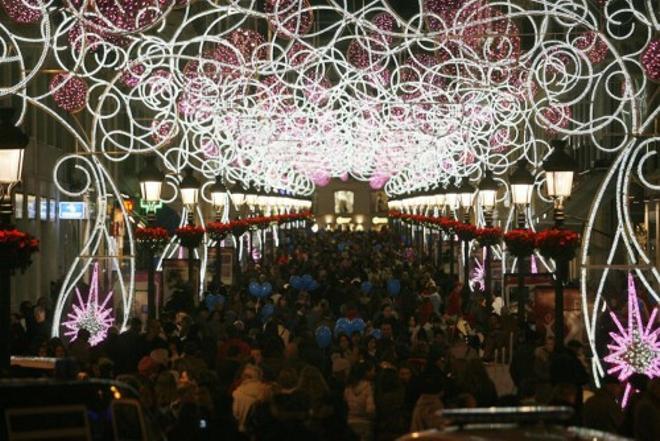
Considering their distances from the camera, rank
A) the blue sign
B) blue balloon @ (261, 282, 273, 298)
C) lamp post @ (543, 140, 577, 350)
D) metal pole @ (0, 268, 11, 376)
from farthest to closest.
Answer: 1. the blue sign
2. blue balloon @ (261, 282, 273, 298)
3. lamp post @ (543, 140, 577, 350)
4. metal pole @ (0, 268, 11, 376)

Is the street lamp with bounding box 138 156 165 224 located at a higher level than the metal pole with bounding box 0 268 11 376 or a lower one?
higher

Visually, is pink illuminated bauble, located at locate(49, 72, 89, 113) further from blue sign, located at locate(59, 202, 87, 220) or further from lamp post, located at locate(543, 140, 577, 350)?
blue sign, located at locate(59, 202, 87, 220)

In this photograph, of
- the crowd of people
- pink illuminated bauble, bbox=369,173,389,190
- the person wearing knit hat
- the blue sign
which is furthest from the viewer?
pink illuminated bauble, bbox=369,173,389,190

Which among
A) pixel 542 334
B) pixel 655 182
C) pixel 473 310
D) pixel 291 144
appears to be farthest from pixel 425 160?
pixel 542 334

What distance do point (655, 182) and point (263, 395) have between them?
28368mm

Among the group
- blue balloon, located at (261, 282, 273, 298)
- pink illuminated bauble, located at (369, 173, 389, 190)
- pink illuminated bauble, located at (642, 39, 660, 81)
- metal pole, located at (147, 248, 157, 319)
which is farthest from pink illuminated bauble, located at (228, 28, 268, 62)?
pink illuminated bauble, located at (369, 173, 389, 190)

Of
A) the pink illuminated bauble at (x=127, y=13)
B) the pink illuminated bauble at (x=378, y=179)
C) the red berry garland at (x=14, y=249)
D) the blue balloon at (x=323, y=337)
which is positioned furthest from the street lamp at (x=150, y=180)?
the pink illuminated bauble at (x=378, y=179)

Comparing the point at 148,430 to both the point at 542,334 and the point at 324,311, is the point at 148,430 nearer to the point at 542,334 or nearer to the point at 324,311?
the point at 542,334

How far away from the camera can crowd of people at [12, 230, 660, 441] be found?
14.0 metres

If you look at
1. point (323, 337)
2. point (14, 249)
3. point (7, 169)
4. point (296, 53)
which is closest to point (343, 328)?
point (323, 337)

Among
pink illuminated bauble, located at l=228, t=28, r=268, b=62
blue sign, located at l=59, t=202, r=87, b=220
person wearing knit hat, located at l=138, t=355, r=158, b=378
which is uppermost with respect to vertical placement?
pink illuminated bauble, located at l=228, t=28, r=268, b=62

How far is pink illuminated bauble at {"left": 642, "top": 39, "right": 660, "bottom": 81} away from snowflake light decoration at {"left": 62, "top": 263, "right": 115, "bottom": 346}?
8987mm

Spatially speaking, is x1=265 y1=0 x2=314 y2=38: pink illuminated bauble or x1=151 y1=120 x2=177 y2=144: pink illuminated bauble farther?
x1=151 y1=120 x2=177 y2=144: pink illuminated bauble

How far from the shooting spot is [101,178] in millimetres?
25891
